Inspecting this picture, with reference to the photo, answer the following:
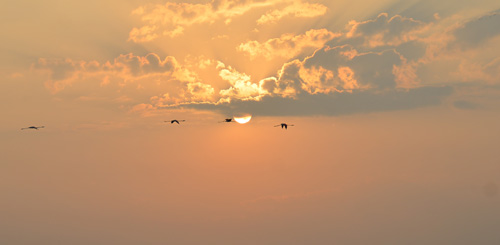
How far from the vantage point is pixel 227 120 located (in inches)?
6880

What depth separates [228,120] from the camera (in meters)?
175

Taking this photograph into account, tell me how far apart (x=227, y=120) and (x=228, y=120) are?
356mm

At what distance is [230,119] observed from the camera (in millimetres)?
176125

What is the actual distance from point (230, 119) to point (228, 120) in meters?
1.65

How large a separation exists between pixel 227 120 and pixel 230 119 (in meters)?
1.70
